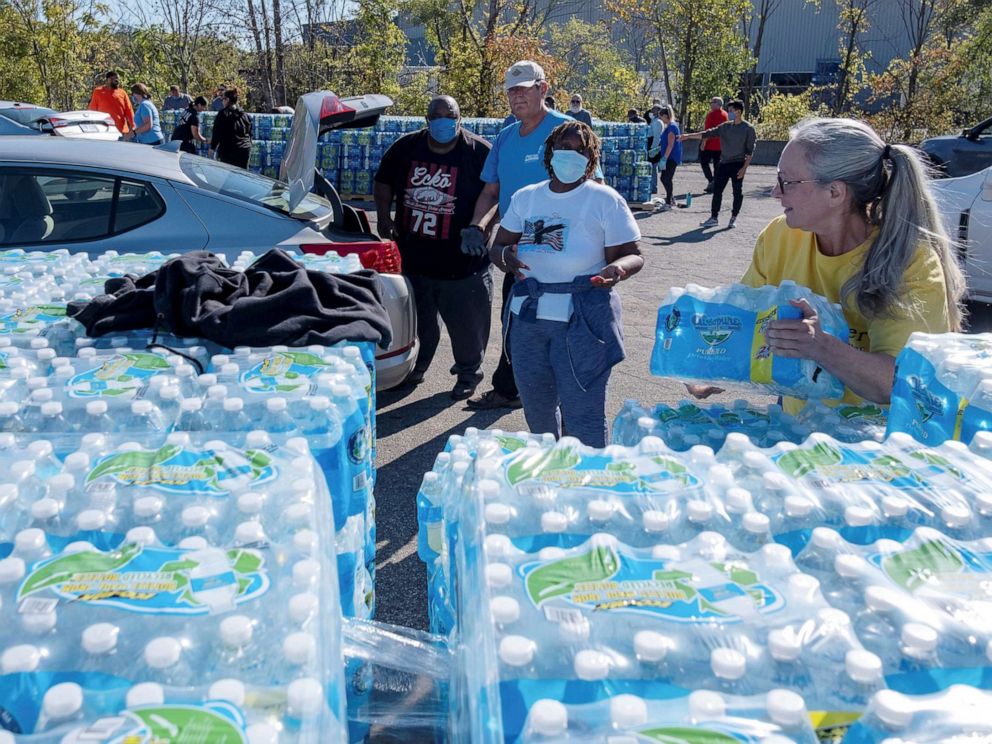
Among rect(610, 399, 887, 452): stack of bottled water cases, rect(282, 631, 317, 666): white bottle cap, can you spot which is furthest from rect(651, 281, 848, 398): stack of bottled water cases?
rect(282, 631, 317, 666): white bottle cap

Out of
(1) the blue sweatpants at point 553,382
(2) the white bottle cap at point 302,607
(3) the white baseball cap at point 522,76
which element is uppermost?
(3) the white baseball cap at point 522,76

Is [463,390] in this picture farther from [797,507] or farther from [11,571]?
[11,571]

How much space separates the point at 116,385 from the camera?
2.31 m

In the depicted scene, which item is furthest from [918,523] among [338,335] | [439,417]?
[439,417]

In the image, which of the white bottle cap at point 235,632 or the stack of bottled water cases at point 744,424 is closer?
the white bottle cap at point 235,632

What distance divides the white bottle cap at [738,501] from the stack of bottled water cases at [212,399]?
3.10 ft

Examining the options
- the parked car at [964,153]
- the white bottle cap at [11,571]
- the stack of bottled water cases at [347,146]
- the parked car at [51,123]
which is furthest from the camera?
the stack of bottled water cases at [347,146]

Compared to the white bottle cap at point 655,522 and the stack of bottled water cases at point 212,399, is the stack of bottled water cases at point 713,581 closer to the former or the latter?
the white bottle cap at point 655,522

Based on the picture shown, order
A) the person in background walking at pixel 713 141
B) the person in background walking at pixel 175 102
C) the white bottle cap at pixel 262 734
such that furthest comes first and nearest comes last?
1. the person in background walking at pixel 175 102
2. the person in background walking at pixel 713 141
3. the white bottle cap at pixel 262 734

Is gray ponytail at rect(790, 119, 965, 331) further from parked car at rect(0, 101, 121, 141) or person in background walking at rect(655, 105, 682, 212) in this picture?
person in background walking at rect(655, 105, 682, 212)

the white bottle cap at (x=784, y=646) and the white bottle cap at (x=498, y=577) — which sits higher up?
the white bottle cap at (x=498, y=577)

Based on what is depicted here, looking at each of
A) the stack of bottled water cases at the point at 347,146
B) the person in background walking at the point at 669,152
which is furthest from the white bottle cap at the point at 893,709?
the person in background walking at the point at 669,152

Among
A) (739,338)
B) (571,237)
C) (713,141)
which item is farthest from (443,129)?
(713,141)

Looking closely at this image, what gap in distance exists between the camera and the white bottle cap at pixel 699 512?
1.50m
